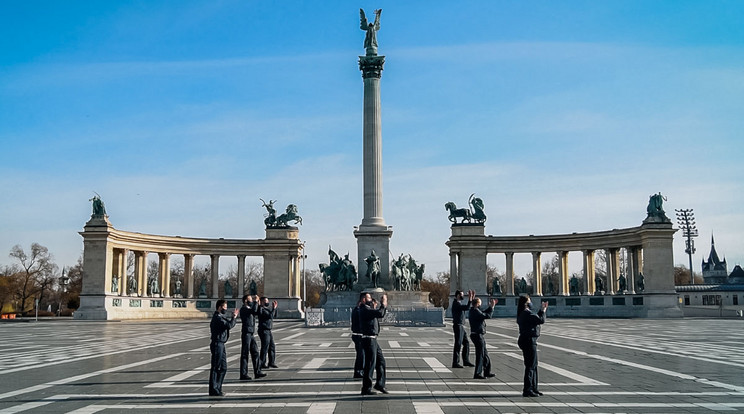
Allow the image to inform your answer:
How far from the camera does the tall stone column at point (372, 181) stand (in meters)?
53.3

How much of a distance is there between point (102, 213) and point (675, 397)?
221 ft

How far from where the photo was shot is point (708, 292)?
329 feet

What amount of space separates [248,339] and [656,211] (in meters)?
61.3

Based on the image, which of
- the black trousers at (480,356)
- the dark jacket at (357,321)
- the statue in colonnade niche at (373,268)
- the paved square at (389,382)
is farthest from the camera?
the statue in colonnade niche at (373,268)

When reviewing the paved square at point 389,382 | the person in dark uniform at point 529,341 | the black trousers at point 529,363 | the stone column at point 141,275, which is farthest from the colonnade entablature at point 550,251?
the black trousers at point 529,363

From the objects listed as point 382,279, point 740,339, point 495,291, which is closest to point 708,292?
point 495,291

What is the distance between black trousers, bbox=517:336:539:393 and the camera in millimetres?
14008

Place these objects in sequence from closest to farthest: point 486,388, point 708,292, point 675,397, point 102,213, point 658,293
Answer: point 675,397, point 486,388, point 658,293, point 102,213, point 708,292

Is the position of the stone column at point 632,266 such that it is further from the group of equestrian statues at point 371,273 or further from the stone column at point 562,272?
the group of equestrian statues at point 371,273

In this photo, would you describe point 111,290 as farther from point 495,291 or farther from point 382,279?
point 495,291

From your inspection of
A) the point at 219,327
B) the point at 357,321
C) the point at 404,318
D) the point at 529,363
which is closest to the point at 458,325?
the point at 529,363

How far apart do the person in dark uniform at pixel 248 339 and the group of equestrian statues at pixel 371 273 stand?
33.3 metres

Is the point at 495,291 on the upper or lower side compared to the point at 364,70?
lower

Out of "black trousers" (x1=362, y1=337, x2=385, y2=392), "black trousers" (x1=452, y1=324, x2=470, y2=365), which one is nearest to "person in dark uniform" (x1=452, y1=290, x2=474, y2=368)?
"black trousers" (x1=452, y1=324, x2=470, y2=365)
